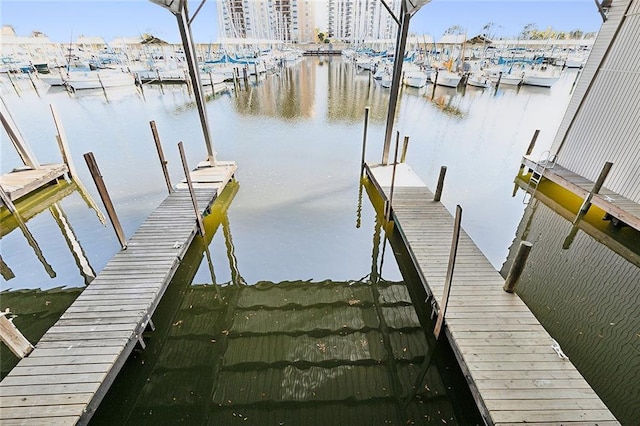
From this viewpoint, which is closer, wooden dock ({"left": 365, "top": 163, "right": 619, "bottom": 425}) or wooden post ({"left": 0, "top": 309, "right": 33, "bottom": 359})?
wooden dock ({"left": 365, "top": 163, "right": 619, "bottom": 425})

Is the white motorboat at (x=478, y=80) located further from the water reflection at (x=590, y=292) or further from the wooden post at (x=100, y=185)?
the wooden post at (x=100, y=185)

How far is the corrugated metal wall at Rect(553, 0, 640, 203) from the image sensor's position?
27.6 ft

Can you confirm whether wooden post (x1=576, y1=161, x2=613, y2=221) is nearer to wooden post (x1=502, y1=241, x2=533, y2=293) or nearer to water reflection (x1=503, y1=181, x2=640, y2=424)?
water reflection (x1=503, y1=181, x2=640, y2=424)

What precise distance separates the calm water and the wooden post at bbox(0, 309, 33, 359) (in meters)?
2.11

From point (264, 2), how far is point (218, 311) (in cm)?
10707

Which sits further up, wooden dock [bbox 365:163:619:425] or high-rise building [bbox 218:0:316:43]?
high-rise building [bbox 218:0:316:43]

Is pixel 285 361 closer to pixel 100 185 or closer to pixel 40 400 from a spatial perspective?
pixel 40 400

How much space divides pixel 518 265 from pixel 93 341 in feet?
23.2

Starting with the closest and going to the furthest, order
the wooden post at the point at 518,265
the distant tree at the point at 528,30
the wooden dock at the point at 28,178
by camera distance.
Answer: the wooden post at the point at 518,265
the wooden dock at the point at 28,178
the distant tree at the point at 528,30

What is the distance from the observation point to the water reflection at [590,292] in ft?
16.6

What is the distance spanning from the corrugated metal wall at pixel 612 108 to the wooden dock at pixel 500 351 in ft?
18.9

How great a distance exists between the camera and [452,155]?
569 inches

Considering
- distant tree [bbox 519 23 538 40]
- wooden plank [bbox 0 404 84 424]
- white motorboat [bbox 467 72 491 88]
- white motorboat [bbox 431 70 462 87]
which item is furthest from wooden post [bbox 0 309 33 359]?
distant tree [bbox 519 23 538 40]

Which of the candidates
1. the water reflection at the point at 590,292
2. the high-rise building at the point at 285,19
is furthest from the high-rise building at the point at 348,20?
the water reflection at the point at 590,292
